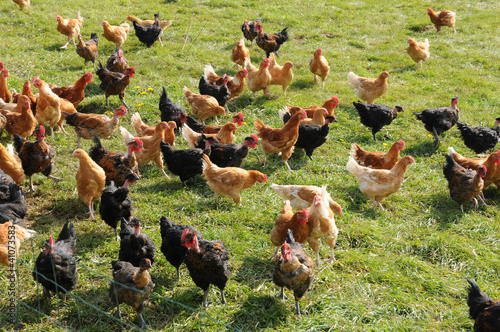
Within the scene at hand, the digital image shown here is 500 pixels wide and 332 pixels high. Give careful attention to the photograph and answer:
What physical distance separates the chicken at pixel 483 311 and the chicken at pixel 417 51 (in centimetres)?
990

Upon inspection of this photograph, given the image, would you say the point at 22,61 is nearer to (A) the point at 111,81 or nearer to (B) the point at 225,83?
(A) the point at 111,81

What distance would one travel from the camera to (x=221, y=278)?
5.30m

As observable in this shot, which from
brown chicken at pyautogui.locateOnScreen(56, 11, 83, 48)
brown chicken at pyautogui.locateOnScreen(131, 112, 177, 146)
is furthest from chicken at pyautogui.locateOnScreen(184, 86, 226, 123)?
brown chicken at pyautogui.locateOnScreen(56, 11, 83, 48)

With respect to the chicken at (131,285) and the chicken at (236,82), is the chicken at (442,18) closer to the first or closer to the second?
the chicken at (236,82)

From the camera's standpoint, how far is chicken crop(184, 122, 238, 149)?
27.3ft

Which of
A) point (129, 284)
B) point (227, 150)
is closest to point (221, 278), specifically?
point (129, 284)

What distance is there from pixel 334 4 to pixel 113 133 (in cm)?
1243

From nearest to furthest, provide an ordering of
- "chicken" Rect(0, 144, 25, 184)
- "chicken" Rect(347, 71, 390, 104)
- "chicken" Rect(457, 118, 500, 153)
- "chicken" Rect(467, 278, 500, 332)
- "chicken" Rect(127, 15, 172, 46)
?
1. "chicken" Rect(467, 278, 500, 332)
2. "chicken" Rect(0, 144, 25, 184)
3. "chicken" Rect(457, 118, 500, 153)
4. "chicken" Rect(347, 71, 390, 104)
5. "chicken" Rect(127, 15, 172, 46)

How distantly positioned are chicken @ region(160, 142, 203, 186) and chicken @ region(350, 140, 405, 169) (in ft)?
10.0

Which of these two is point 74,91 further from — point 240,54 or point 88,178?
point 240,54

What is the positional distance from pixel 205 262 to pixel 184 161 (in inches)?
109

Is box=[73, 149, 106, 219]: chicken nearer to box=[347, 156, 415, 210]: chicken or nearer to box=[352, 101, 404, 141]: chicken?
box=[347, 156, 415, 210]: chicken

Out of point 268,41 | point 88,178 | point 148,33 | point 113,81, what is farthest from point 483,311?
point 148,33

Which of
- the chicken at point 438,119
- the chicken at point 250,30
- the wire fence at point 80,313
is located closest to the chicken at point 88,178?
the wire fence at point 80,313
